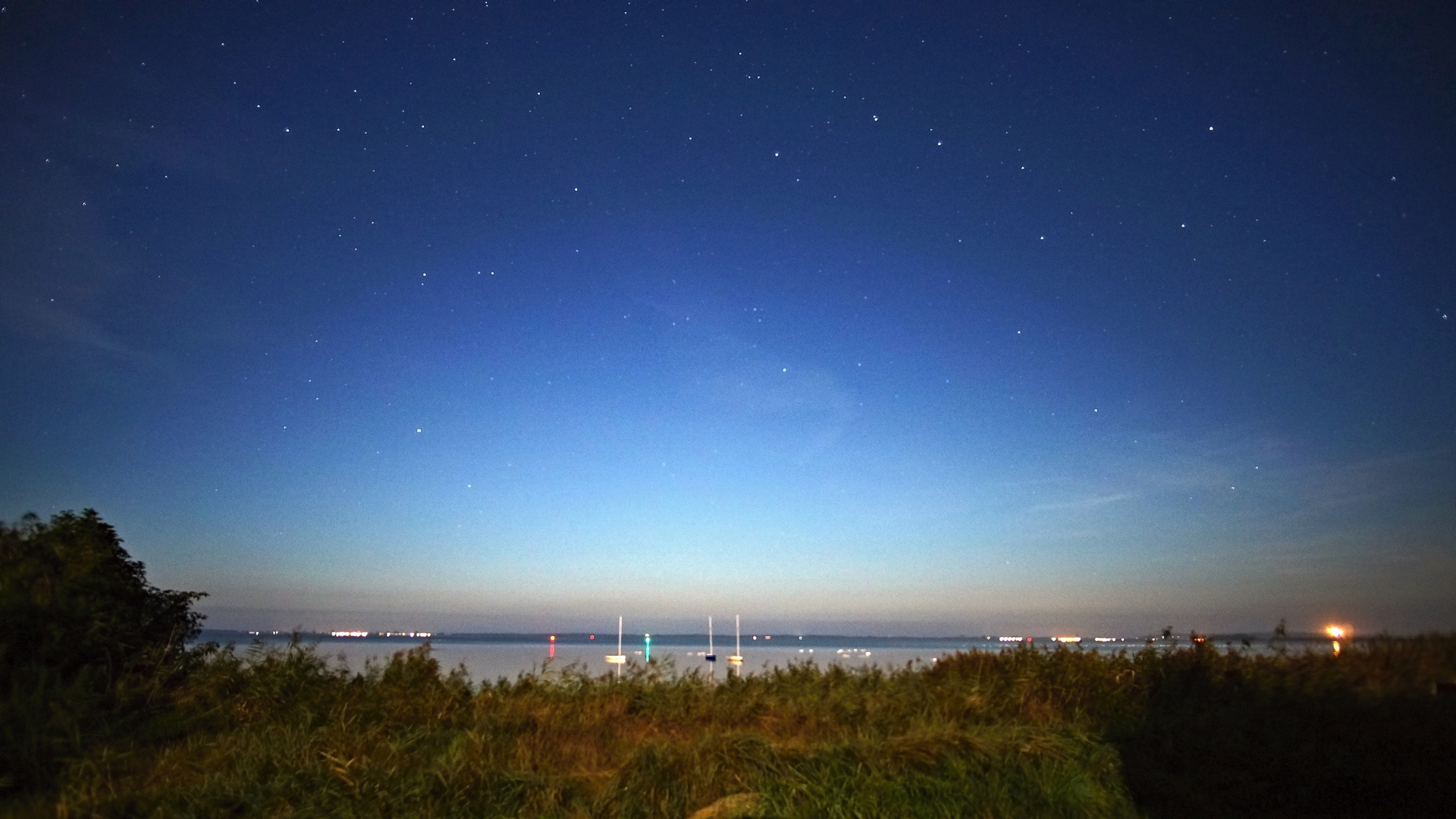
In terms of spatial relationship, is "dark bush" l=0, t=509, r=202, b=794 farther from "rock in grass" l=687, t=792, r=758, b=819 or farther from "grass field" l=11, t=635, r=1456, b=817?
"rock in grass" l=687, t=792, r=758, b=819

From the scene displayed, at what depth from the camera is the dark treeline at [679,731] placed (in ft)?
27.4

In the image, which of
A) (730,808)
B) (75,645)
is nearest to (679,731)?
(730,808)

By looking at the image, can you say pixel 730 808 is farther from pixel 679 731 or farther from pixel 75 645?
pixel 75 645

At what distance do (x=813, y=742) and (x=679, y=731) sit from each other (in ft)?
5.44

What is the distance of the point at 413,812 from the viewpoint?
7988mm

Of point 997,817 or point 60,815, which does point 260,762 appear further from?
point 997,817

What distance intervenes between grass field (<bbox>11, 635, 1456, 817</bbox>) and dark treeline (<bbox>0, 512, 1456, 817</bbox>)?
0.03 metres

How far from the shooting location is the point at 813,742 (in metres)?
9.77

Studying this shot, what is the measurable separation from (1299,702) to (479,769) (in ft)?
29.5

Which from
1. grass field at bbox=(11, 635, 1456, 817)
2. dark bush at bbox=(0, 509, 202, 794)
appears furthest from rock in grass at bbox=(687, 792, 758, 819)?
dark bush at bbox=(0, 509, 202, 794)

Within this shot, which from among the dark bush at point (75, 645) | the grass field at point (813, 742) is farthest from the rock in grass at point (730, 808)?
the dark bush at point (75, 645)

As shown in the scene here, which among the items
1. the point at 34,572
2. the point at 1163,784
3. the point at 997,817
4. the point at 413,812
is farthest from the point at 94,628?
the point at 1163,784

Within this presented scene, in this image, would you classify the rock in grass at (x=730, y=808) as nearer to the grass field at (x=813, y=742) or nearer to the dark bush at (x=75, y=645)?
the grass field at (x=813, y=742)

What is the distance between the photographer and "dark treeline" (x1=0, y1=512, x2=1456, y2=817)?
835 centimetres
